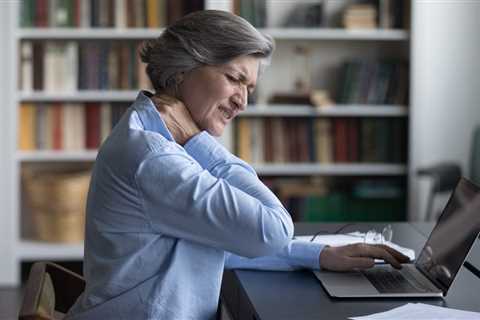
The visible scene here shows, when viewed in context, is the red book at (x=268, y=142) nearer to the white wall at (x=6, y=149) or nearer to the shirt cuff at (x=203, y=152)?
the white wall at (x=6, y=149)

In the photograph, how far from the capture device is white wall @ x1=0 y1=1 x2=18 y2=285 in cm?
462

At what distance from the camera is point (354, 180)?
5.08 metres

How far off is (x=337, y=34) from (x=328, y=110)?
40 cm

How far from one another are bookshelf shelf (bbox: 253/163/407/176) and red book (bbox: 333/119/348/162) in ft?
0.17

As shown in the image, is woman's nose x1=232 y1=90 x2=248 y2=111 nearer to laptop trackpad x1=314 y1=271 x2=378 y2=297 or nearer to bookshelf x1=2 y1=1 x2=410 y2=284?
laptop trackpad x1=314 y1=271 x2=378 y2=297

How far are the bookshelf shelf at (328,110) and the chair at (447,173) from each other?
1.15ft

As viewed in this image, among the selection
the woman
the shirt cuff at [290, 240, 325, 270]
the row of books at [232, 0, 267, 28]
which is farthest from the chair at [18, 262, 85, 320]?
the row of books at [232, 0, 267, 28]

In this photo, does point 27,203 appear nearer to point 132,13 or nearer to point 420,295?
point 132,13

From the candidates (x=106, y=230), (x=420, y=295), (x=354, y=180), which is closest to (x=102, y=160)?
(x=106, y=230)

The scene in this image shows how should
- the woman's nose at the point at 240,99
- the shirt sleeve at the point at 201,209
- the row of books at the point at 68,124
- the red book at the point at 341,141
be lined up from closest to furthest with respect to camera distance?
the shirt sleeve at the point at 201,209 < the woman's nose at the point at 240,99 < the row of books at the point at 68,124 < the red book at the point at 341,141

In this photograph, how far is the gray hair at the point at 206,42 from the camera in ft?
6.22

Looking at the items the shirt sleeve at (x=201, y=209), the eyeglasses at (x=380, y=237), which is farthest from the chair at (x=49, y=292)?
the eyeglasses at (x=380, y=237)

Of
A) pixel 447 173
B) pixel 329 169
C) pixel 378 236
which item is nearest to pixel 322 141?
pixel 329 169

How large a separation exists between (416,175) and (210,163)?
2.99 m
